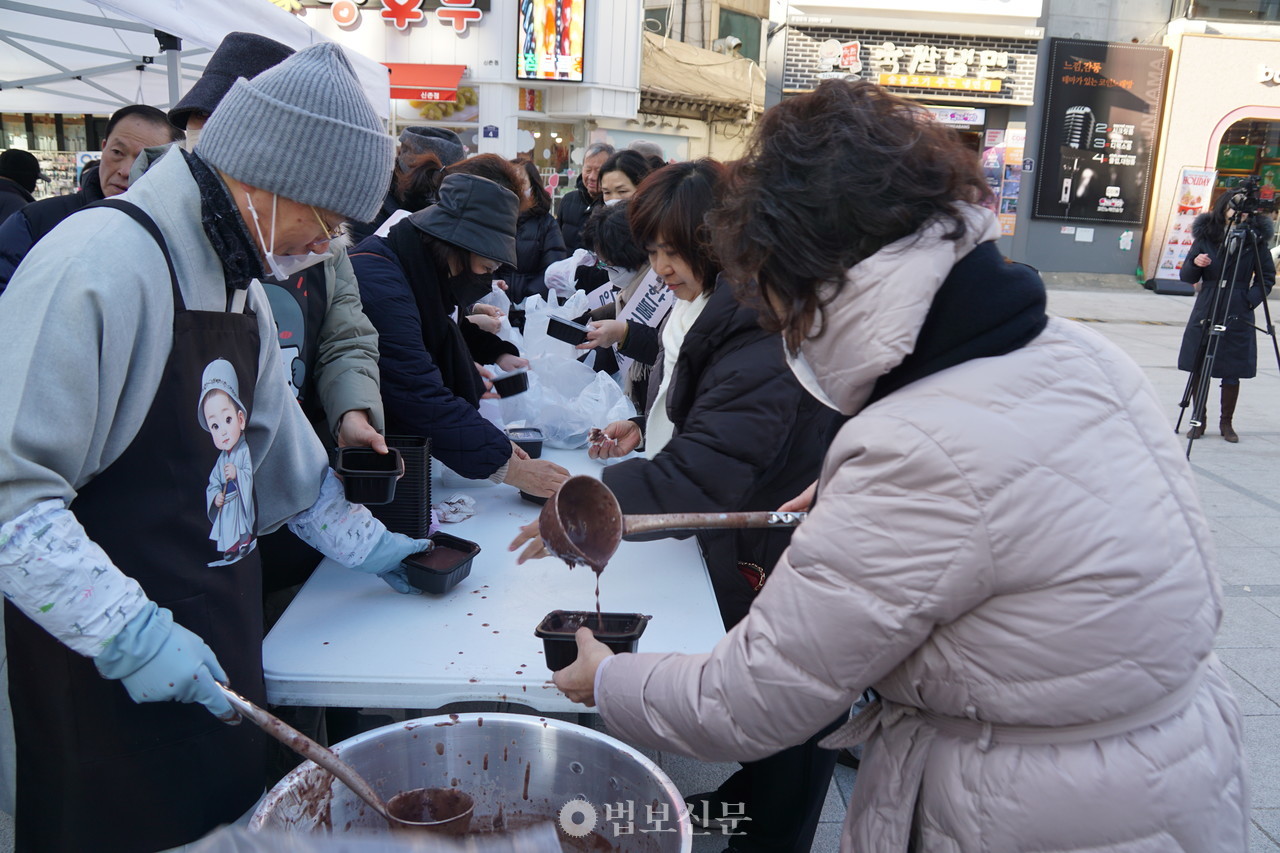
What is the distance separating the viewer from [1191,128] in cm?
1460

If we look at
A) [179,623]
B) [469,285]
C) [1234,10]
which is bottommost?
[179,623]

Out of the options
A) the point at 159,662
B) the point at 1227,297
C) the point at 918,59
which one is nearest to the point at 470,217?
the point at 159,662

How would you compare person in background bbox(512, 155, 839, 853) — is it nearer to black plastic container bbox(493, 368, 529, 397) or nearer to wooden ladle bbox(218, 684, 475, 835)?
wooden ladle bbox(218, 684, 475, 835)

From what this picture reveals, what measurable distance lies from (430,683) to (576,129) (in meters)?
16.0

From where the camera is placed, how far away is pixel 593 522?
65.3 inches

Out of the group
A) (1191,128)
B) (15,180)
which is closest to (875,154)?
(15,180)

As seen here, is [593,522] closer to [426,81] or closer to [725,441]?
[725,441]

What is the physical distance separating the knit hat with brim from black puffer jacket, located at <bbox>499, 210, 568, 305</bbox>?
3.09 meters

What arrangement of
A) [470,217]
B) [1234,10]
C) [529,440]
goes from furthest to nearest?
[1234,10] < [529,440] < [470,217]

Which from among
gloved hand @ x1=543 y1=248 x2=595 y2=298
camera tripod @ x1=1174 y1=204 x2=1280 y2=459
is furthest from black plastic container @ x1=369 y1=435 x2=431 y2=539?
camera tripod @ x1=1174 y1=204 x2=1280 y2=459

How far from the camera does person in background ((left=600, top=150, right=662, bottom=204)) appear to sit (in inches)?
184

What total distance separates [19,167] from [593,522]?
4947mm

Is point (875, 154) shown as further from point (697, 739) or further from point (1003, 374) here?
point (697, 739)

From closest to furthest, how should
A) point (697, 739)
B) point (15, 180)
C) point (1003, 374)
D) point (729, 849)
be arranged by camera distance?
1. point (1003, 374)
2. point (697, 739)
3. point (729, 849)
4. point (15, 180)
